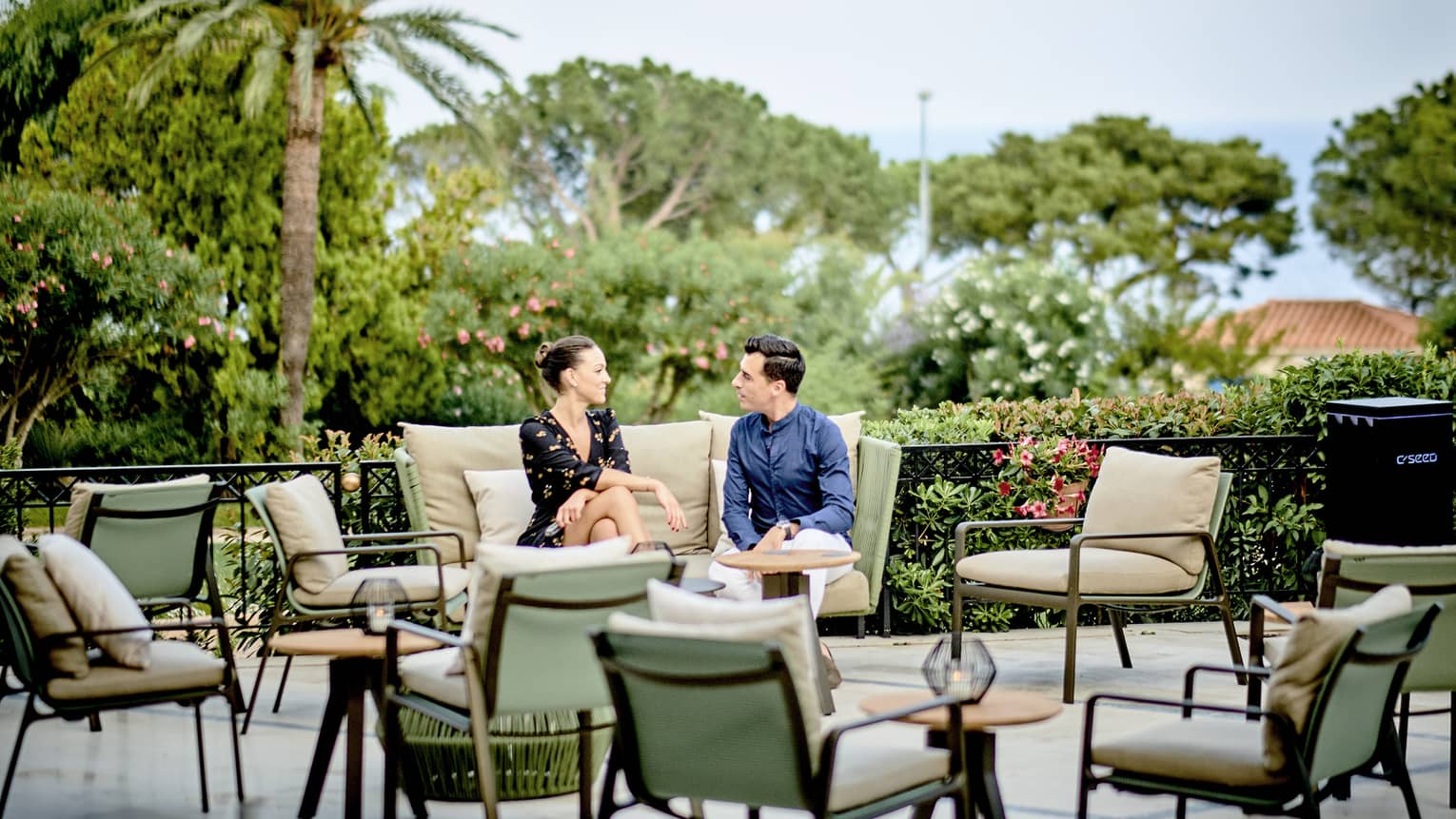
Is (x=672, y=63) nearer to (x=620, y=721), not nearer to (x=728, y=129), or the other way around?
(x=728, y=129)

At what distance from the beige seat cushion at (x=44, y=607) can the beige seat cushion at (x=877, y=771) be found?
93.1 inches

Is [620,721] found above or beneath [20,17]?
beneath

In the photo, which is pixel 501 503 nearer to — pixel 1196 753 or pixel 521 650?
pixel 521 650

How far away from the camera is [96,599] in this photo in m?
4.41

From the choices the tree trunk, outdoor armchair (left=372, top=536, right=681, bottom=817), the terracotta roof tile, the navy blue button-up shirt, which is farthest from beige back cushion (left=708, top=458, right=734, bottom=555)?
the terracotta roof tile

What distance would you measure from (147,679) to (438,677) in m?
0.98

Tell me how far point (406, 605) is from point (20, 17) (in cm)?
2250

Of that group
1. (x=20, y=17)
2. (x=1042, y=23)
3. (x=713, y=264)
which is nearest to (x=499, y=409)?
(x=713, y=264)

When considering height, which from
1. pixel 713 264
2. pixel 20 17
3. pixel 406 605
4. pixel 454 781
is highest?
pixel 20 17

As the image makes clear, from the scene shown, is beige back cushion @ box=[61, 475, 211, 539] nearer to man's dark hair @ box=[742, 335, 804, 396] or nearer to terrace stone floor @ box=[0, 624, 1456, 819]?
terrace stone floor @ box=[0, 624, 1456, 819]

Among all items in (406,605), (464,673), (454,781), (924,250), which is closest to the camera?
(464,673)

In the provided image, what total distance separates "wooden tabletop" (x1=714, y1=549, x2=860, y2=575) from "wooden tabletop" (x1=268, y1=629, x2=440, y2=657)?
1.31 metres

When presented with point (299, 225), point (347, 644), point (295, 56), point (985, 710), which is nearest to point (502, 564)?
point (347, 644)

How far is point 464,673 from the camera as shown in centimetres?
394
